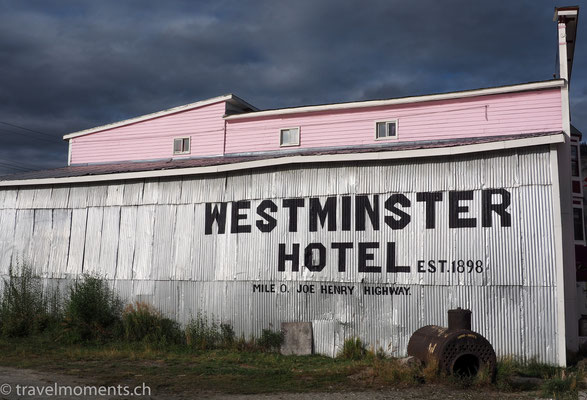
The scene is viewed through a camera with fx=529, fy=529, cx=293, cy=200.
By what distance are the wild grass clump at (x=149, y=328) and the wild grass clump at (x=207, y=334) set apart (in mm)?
460

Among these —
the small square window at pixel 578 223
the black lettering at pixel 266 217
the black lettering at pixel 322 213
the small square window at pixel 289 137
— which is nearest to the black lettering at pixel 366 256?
the black lettering at pixel 322 213

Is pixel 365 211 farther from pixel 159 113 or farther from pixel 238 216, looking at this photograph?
pixel 159 113

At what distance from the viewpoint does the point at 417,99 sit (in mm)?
18094

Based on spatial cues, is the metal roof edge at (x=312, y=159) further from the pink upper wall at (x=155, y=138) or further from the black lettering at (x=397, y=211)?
the pink upper wall at (x=155, y=138)

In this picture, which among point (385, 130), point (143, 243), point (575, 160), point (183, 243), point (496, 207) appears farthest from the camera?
point (575, 160)

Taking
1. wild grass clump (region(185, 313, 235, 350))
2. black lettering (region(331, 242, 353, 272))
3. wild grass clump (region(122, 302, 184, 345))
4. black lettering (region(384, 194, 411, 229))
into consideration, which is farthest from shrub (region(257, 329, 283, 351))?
black lettering (region(384, 194, 411, 229))

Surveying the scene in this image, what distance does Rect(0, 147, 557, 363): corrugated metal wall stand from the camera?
12453 millimetres

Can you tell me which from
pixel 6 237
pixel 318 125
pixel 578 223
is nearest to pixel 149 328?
pixel 6 237

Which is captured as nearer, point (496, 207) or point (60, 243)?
point (496, 207)

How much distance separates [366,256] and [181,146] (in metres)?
11.7

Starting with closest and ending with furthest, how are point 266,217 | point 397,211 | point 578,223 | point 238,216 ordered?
1. point 397,211
2. point 266,217
3. point 238,216
4. point 578,223

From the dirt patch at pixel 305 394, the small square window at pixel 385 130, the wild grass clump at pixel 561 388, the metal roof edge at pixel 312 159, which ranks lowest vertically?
the dirt patch at pixel 305 394

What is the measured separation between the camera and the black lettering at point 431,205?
43.9 ft

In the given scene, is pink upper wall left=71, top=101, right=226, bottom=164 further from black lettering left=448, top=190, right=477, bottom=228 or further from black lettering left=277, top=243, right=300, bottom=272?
black lettering left=448, top=190, right=477, bottom=228
